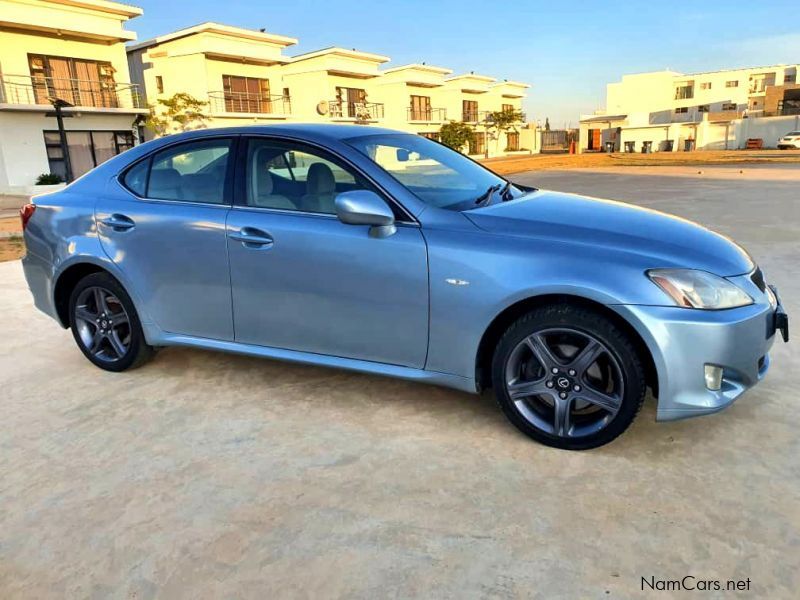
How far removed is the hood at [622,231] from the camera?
2.72 meters

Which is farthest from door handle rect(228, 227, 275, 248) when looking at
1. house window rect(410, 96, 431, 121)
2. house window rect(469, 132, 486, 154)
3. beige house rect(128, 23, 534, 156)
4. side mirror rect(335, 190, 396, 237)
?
house window rect(469, 132, 486, 154)

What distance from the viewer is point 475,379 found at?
2.95 meters

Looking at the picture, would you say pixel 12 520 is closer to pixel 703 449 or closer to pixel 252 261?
pixel 252 261

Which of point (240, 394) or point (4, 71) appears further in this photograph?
point (4, 71)

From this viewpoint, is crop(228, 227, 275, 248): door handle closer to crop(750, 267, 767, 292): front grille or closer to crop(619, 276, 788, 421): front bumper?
crop(619, 276, 788, 421): front bumper

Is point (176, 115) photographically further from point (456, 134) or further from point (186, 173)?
point (186, 173)

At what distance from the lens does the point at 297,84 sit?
4209cm

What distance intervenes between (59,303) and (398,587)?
10.4 feet

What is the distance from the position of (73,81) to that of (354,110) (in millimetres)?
20945

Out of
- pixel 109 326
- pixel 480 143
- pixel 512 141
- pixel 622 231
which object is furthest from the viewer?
pixel 512 141

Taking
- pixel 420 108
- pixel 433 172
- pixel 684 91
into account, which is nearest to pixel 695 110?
pixel 684 91

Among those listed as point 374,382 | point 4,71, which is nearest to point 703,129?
point 4,71

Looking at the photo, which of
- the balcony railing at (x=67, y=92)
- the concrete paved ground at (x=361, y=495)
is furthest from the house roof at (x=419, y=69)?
the concrete paved ground at (x=361, y=495)

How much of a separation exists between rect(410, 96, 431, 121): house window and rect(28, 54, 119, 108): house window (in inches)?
1073
